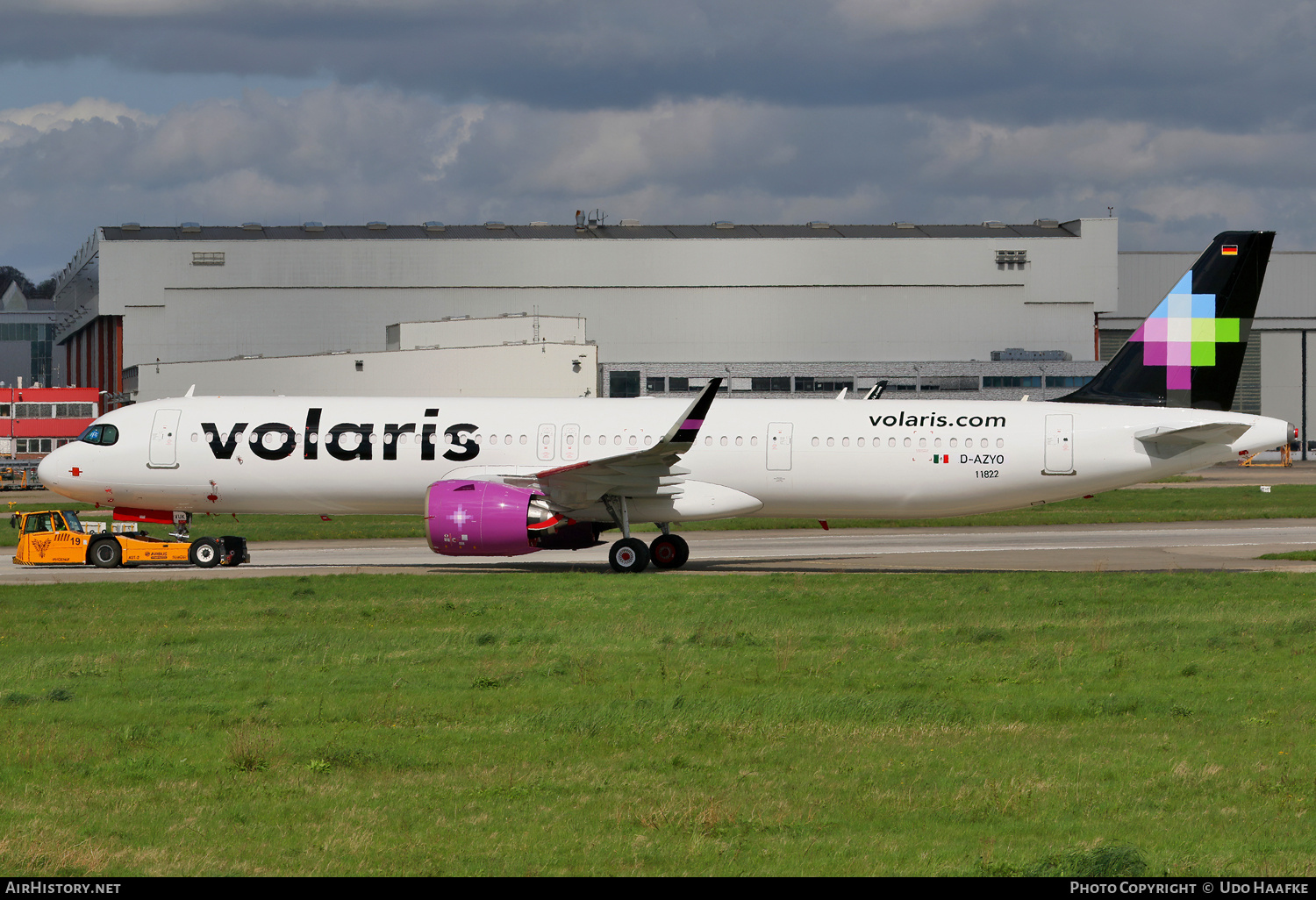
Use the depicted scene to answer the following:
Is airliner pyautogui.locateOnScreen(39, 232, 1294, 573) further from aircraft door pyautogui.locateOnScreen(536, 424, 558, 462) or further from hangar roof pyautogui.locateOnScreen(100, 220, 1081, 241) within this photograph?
hangar roof pyautogui.locateOnScreen(100, 220, 1081, 241)

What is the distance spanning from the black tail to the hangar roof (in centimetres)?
8027

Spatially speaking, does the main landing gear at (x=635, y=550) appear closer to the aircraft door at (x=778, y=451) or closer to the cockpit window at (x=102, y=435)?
the aircraft door at (x=778, y=451)

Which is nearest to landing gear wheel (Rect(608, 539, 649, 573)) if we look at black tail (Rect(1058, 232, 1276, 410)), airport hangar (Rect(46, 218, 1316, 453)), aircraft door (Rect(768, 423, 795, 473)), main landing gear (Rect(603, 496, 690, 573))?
main landing gear (Rect(603, 496, 690, 573))

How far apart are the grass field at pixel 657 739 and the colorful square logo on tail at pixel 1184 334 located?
11345mm

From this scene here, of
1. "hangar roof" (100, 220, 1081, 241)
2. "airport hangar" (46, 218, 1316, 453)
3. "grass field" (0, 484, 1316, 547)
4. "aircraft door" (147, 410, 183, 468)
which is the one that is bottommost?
"grass field" (0, 484, 1316, 547)

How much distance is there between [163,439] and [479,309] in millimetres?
75624

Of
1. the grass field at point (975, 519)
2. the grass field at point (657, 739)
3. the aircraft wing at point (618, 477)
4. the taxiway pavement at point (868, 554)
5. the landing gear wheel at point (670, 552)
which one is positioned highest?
the aircraft wing at point (618, 477)

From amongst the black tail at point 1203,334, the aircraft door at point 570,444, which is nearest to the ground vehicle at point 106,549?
the aircraft door at point 570,444

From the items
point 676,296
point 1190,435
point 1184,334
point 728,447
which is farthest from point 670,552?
point 676,296

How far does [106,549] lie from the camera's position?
34.2m

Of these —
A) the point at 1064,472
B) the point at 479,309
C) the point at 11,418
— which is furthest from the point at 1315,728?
the point at 11,418

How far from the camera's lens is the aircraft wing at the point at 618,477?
30891 millimetres

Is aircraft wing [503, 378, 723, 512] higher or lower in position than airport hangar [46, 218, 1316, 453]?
lower

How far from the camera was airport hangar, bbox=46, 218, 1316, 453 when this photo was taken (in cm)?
10588
